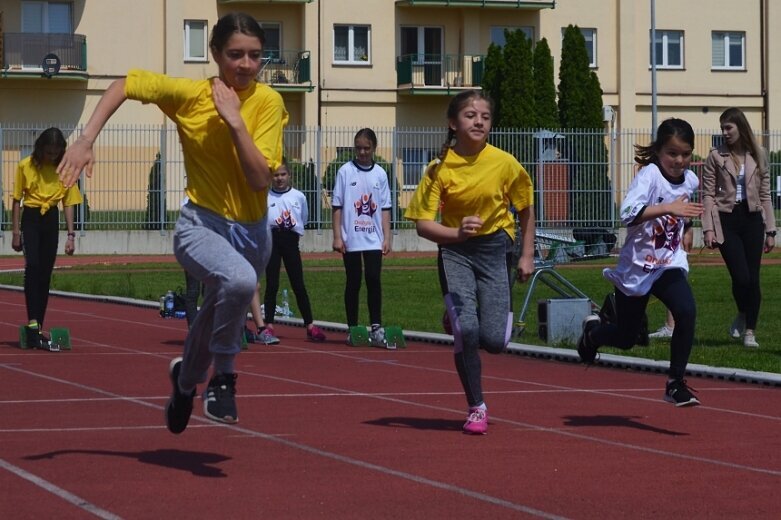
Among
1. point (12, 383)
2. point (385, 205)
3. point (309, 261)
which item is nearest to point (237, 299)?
point (12, 383)

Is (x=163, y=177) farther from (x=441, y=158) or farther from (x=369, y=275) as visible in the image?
(x=441, y=158)

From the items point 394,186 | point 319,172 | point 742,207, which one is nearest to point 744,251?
point 742,207

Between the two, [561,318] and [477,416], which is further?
[561,318]

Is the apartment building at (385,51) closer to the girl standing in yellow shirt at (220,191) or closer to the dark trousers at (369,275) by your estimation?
the dark trousers at (369,275)

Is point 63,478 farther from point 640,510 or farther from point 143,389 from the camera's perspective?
point 143,389

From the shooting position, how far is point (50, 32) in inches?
1950

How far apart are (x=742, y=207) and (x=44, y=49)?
38.3m

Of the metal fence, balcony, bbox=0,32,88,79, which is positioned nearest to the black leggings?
the metal fence

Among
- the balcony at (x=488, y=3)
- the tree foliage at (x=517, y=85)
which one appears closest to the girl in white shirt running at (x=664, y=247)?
the tree foliage at (x=517, y=85)

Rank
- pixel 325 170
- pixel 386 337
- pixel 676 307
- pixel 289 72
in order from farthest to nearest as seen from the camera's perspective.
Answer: pixel 289 72
pixel 325 170
pixel 386 337
pixel 676 307

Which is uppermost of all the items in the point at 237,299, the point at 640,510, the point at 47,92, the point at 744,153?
the point at 47,92

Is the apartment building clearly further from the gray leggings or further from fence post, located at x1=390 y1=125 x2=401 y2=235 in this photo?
the gray leggings

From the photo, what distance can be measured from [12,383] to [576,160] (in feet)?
87.2

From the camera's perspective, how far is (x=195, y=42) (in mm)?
51594
